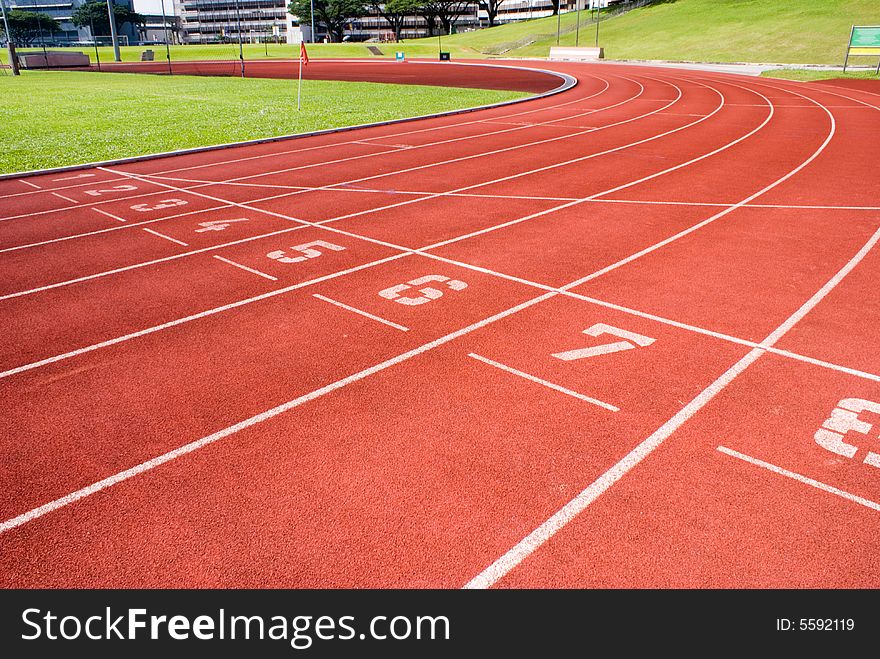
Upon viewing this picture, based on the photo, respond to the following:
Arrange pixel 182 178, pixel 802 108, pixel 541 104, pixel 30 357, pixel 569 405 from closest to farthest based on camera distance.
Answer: pixel 569 405, pixel 30 357, pixel 182 178, pixel 802 108, pixel 541 104

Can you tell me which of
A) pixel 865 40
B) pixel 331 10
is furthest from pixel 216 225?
pixel 331 10

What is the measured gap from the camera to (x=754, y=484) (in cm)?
479

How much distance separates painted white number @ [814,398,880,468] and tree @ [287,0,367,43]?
12373 cm

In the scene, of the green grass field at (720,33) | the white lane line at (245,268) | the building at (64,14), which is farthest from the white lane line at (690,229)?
the building at (64,14)

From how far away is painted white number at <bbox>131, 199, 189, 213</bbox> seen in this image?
1252 cm

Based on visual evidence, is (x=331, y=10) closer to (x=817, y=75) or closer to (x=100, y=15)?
(x=100, y=15)

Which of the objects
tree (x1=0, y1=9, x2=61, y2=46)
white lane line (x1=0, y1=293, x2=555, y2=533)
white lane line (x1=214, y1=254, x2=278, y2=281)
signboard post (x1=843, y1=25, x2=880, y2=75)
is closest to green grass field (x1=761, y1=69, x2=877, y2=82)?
signboard post (x1=843, y1=25, x2=880, y2=75)

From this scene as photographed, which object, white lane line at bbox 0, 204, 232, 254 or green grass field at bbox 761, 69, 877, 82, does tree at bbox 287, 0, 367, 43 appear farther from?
white lane line at bbox 0, 204, 232, 254

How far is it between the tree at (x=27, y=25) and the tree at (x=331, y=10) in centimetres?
5111

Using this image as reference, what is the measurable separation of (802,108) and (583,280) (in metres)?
24.4

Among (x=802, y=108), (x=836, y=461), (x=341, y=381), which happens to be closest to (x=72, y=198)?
(x=341, y=381)

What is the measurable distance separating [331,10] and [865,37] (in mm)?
94365

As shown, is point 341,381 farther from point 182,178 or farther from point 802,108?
point 802,108

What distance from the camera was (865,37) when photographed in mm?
41969
